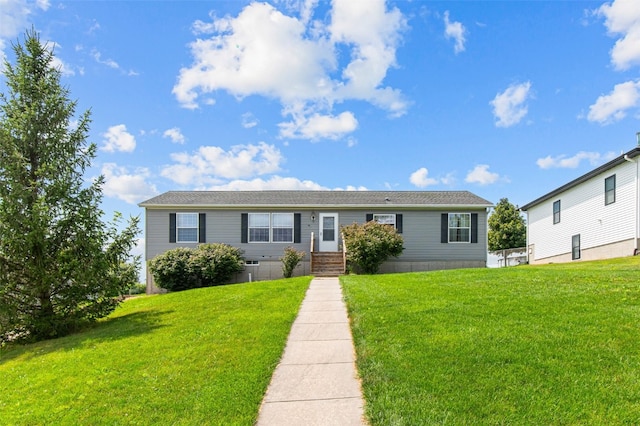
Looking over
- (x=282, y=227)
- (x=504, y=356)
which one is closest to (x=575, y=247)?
(x=282, y=227)

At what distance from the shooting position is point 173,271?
15.8 metres

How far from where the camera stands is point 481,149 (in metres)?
16.8

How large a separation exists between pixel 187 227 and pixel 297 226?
16.9 feet

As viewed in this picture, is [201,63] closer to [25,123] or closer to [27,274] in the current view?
[25,123]

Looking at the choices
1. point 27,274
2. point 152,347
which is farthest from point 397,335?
point 27,274

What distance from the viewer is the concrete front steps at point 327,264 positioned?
1653 cm

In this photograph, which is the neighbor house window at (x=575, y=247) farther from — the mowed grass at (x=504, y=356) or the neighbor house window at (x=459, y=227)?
the mowed grass at (x=504, y=356)

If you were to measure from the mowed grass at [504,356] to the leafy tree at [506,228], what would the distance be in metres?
30.0

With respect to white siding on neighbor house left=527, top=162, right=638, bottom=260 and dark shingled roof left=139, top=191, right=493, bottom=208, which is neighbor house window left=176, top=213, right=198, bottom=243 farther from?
white siding on neighbor house left=527, top=162, right=638, bottom=260

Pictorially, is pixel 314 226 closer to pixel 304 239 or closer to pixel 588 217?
pixel 304 239

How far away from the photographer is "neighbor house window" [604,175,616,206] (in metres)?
16.7

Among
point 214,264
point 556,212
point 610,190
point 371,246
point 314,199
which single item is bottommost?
point 214,264

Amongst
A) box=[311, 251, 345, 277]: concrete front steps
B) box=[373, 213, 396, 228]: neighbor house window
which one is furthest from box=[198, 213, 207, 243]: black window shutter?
box=[373, 213, 396, 228]: neighbor house window

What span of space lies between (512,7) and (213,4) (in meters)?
8.85
